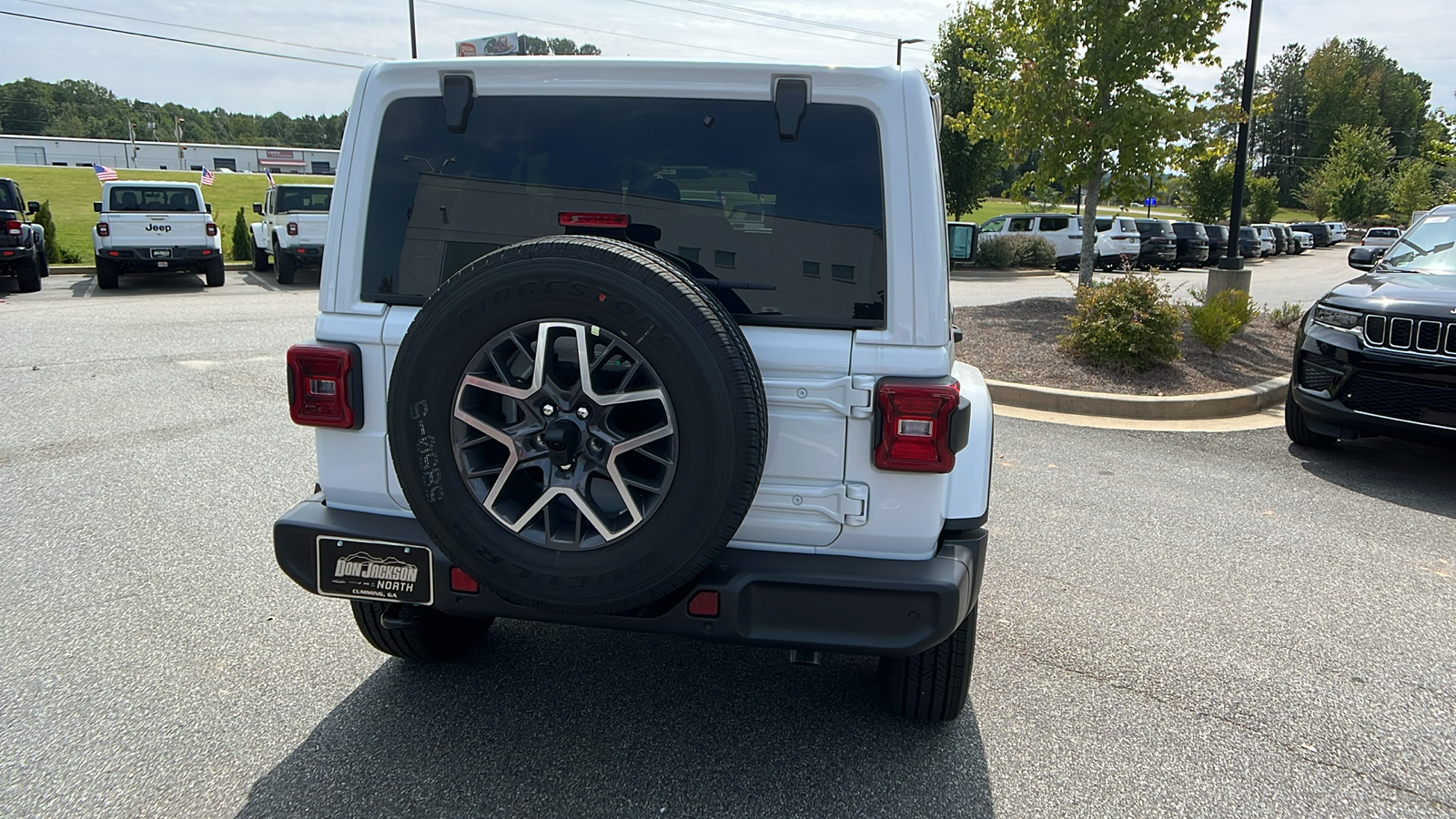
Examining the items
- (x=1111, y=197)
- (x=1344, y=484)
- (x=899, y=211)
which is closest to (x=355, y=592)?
(x=899, y=211)

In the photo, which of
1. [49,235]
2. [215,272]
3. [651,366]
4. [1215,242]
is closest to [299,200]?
[215,272]

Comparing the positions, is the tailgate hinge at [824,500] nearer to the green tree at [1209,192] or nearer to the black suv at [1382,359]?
the black suv at [1382,359]

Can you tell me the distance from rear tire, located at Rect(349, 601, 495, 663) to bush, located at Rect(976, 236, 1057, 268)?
24563mm

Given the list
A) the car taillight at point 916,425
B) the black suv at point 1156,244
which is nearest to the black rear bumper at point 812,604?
the car taillight at point 916,425

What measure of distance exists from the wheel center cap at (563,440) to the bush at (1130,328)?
7236 mm

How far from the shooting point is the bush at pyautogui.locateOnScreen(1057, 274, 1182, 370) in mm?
8398

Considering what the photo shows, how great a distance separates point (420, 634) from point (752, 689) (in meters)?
1.16

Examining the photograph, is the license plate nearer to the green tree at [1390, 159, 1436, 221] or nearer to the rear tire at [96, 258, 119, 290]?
the rear tire at [96, 258, 119, 290]

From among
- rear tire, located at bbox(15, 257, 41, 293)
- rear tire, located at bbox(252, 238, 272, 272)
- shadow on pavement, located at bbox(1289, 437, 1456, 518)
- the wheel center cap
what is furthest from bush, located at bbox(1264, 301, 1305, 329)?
rear tire, located at bbox(252, 238, 272, 272)

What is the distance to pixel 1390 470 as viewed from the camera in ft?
20.6

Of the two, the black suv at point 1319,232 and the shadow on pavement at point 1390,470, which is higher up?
the black suv at point 1319,232

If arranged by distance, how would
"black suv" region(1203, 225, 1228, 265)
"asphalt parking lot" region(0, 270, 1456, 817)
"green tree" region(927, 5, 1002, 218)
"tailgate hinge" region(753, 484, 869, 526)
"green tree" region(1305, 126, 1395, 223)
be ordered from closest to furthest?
"tailgate hinge" region(753, 484, 869, 526), "asphalt parking lot" region(0, 270, 1456, 817), "green tree" region(927, 5, 1002, 218), "black suv" region(1203, 225, 1228, 265), "green tree" region(1305, 126, 1395, 223)

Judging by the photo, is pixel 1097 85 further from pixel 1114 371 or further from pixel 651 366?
pixel 651 366

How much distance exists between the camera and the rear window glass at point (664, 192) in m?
2.58
